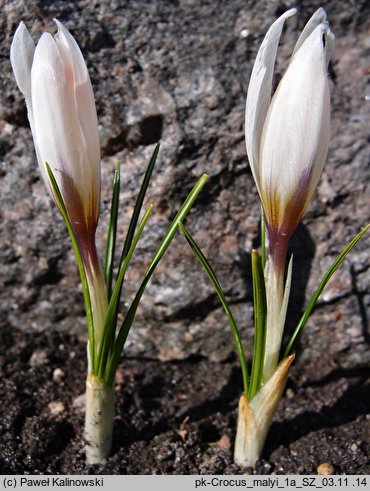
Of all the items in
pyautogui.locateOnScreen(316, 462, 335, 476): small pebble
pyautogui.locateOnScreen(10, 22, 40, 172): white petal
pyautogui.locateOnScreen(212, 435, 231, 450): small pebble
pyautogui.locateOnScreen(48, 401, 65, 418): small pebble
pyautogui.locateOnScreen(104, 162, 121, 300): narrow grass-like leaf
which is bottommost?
pyautogui.locateOnScreen(316, 462, 335, 476): small pebble

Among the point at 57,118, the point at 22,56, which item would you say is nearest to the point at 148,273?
the point at 57,118

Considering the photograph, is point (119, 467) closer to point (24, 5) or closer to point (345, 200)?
point (345, 200)

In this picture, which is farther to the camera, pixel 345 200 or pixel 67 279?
pixel 67 279

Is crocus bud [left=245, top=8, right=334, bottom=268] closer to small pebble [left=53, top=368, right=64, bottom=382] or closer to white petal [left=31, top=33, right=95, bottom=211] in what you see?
white petal [left=31, top=33, right=95, bottom=211]

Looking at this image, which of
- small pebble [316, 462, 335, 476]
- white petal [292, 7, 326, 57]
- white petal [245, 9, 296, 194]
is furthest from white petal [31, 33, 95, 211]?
small pebble [316, 462, 335, 476]

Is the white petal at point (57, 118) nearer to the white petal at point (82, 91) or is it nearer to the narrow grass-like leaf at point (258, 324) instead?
the white petal at point (82, 91)

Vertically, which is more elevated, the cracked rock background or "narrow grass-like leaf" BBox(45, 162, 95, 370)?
the cracked rock background
